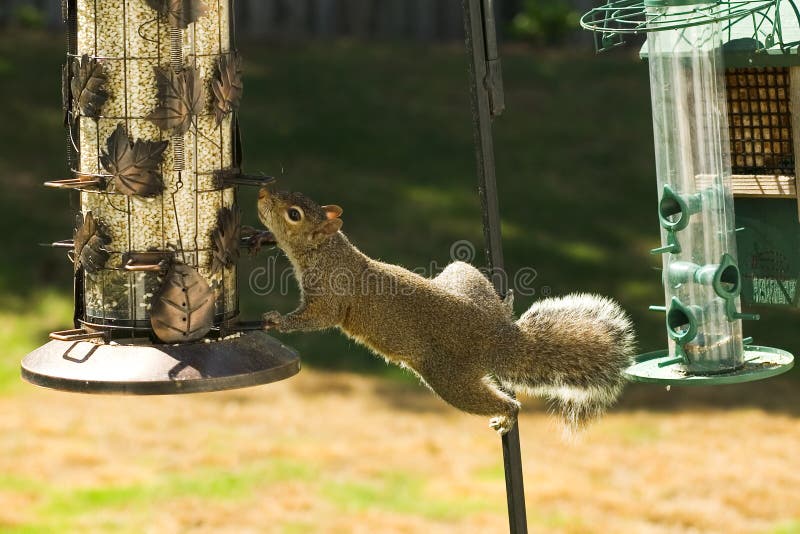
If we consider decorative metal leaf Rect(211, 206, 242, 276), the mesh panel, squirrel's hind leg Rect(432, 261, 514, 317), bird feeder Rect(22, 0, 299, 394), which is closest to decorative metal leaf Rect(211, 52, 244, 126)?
bird feeder Rect(22, 0, 299, 394)

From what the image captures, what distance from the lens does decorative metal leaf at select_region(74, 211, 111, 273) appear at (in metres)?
3.15

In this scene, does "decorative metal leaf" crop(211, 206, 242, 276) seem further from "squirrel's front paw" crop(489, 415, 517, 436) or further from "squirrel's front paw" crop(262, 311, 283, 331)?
"squirrel's front paw" crop(489, 415, 517, 436)

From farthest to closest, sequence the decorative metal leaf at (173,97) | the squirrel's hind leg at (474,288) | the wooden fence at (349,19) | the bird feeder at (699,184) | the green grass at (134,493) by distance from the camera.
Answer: the wooden fence at (349,19)
the green grass at (134,493)
the squirrel's hind leg at (474,288)
the bird feeder at (699,184)
the decorative metal leaf at (173,97)

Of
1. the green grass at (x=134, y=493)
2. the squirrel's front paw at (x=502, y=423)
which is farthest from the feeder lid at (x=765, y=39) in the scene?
the green grass at (x=134, y=493)

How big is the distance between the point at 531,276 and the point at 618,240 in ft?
3.63

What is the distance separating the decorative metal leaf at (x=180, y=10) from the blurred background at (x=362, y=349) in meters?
1.27

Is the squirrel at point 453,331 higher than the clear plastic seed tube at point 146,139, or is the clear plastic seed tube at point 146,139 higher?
the clear plastic seed tube at point 146,139

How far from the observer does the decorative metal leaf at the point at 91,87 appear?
122 inches

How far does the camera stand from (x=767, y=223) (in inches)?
142

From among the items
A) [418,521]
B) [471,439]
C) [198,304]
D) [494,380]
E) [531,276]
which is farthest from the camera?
[531,276]

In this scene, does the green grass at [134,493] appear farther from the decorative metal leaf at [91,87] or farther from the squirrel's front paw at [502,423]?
the decorative metal leaf at [91,87]

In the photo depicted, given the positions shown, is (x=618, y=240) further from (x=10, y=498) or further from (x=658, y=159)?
(x=658, y=159)

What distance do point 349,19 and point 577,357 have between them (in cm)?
943

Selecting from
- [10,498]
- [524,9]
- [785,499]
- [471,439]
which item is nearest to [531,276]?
[471,439]
